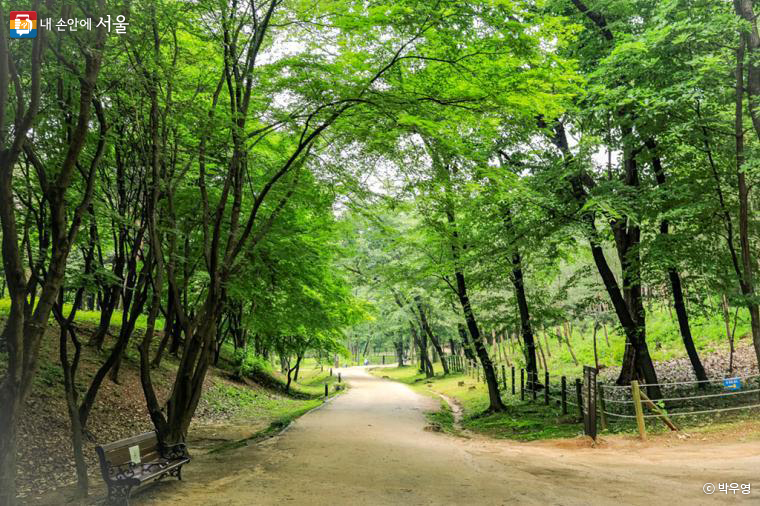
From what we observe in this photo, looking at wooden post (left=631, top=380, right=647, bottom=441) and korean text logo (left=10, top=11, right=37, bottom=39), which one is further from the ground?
korean text logo (left=10, top=11, right=37, bottom=39)

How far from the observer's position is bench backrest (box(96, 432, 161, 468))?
5.08 meters

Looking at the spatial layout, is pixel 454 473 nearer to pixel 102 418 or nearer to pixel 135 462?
pixel 135 462

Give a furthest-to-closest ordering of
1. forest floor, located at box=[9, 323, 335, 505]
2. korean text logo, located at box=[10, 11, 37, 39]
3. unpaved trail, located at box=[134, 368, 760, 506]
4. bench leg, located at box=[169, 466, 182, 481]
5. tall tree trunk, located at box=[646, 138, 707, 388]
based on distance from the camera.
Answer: tall tree trunk, located at box=[646, 138, 707, 388] < forest floor, located at box=[9, 323, 335, 505] < bench leg, located at box=[169, 466, 182, 481] < unpaved trail, located at box=[134, 368, 760, 506] < korean text logo, located at box=[10, 11, 37, 39]

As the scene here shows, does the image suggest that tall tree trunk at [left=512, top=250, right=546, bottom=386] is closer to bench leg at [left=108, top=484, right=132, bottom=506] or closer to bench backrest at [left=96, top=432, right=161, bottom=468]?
bench backrest at [left=96, top=432, right=161, bottom=468]

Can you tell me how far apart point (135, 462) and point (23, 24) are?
5258 millimetres

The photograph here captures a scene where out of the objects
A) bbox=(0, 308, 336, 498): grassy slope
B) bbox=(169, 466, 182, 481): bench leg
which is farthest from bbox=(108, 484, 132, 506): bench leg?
bbox=(0, 308, 336, 498): grassy slope

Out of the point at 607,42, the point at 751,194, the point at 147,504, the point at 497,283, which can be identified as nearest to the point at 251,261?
the point at 147,504

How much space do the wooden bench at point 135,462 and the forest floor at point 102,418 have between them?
2.35ft

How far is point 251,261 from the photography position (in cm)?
1023

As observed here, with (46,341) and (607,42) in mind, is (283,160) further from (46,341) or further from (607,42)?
(607,42)

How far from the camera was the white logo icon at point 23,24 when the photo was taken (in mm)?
5298

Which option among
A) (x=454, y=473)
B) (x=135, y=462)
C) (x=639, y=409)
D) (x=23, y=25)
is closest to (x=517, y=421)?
(x=639, y=409)

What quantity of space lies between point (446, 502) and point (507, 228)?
871cm

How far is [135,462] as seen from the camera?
18.2 ft
